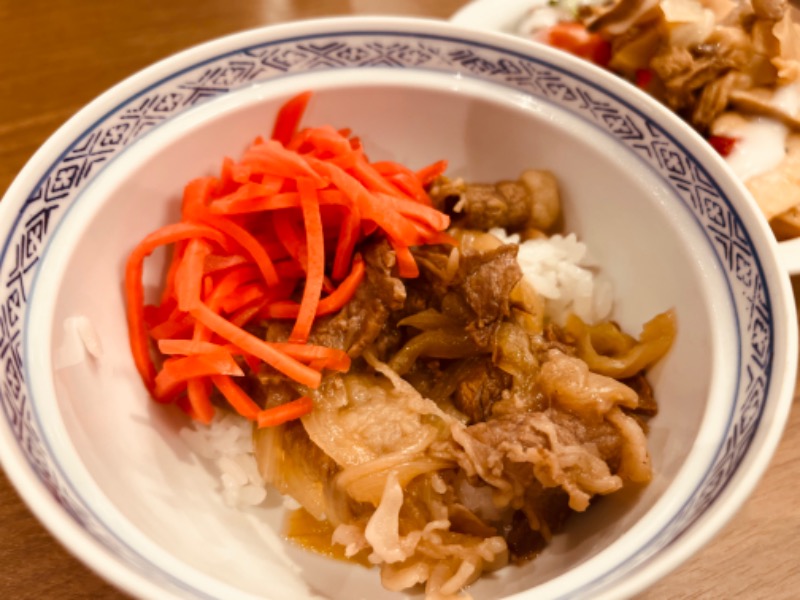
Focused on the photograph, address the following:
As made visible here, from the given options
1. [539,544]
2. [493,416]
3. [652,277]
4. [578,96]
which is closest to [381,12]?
[578,96]

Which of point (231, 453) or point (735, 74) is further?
point (735, 74)

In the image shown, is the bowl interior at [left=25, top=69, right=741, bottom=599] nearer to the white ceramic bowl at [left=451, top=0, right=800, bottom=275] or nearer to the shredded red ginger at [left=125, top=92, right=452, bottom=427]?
the shredded red ginger at [left=125, top=92, right=452, bottom=427]

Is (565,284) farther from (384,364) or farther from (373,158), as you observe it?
(373,158)

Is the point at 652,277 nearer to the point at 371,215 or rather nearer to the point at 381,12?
the point at 371,215

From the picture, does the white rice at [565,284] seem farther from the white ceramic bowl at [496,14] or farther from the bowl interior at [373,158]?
the white ceramic bowl at [496,14]

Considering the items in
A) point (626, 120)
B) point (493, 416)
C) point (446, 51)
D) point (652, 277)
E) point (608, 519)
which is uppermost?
point (446, 51)

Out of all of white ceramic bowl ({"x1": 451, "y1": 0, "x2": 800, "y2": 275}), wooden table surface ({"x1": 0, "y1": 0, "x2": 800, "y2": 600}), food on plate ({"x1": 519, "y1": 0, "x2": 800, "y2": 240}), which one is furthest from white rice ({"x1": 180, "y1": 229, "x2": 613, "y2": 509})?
white ceramic bowl ({"x1": 451, "y1": 0, "x2": 800, "y2": 275})

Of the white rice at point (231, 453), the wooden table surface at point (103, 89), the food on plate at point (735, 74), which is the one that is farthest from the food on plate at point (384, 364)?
the food on plate at point (735, 74)

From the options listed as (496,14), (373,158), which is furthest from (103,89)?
(496,14)
